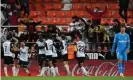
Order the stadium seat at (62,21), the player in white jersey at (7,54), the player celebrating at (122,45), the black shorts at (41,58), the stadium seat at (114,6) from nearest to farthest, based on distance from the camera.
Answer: the player celebrating at (122,45) → the player in white jersey at (7,54) → the black shorts at (41,58) → the stadium seat at (62,21) → the stadium seat at (114,6)

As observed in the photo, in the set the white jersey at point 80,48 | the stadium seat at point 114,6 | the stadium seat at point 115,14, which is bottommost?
the white jersey at point 80,48

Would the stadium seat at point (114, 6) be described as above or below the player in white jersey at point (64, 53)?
above

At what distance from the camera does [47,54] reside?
62.6 ft

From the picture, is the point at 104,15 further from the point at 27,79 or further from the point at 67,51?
the point at 27,79

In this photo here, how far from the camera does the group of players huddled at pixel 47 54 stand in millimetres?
19031

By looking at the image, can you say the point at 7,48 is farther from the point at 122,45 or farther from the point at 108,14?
the point at 108,14

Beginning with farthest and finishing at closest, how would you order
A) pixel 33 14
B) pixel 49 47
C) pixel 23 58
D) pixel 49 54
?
pixel 33 14 → pixel 23 58 → pixel 49 54 → pixel 49 47

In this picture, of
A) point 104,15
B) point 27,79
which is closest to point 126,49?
point 27,79

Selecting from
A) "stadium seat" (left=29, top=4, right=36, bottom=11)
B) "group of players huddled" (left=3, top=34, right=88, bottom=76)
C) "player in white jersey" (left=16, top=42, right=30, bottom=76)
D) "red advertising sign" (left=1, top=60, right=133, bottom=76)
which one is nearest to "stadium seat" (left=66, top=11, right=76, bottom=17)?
"stadium seat" (left=29, top=4, right=36, bottom=11)

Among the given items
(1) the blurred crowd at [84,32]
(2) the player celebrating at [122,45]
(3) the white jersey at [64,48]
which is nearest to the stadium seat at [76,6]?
(1) the blurred crowd at [84,32]

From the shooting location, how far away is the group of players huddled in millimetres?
19031

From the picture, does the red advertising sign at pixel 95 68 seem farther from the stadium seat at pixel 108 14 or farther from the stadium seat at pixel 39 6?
the stadium seat at pixel 39 6

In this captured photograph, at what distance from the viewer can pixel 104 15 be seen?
24438 millimetres

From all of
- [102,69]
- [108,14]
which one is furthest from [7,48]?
[108,14]
